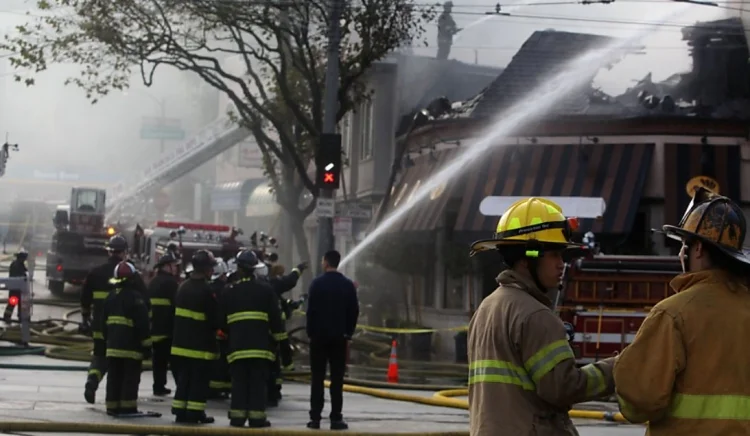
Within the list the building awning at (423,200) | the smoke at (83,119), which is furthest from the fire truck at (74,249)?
the smoke at (83,119)

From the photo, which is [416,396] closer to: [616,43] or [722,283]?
[722,283]

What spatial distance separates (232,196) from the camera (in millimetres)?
56531

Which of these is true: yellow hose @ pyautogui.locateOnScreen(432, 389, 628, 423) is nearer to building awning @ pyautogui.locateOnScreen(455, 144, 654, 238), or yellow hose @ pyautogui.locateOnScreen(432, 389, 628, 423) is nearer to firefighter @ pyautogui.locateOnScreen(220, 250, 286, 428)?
firefighter @ pyautogui.locateOnScreen(220, 250, 286, 428)

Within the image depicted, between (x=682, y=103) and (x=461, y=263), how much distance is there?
5256 mm

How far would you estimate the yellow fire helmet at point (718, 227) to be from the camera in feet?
13.9

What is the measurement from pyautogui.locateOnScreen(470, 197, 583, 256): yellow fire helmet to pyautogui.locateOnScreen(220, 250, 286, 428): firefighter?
21.6 feet

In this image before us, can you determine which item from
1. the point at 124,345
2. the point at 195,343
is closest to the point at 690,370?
the point at 195,343

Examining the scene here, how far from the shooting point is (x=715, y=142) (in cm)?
2412

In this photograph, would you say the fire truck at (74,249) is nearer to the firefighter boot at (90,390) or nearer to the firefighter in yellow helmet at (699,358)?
the firefighter boot at (90,390)

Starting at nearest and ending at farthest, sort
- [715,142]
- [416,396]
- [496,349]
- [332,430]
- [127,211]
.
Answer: [496,349] → [332,430] → [416,396] → [715,142] → [127,211]

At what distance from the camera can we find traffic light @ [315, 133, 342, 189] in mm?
21078

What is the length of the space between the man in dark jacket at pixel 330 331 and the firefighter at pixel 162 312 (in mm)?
2575

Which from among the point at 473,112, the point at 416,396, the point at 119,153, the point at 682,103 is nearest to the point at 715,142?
the point at 682,103

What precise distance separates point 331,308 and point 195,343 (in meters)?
1.26
